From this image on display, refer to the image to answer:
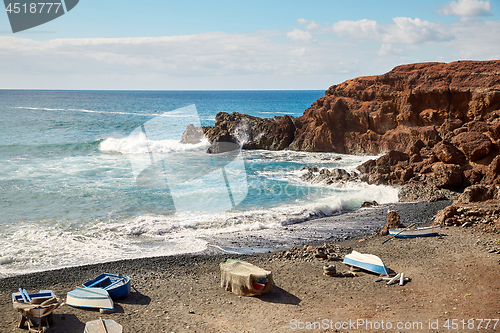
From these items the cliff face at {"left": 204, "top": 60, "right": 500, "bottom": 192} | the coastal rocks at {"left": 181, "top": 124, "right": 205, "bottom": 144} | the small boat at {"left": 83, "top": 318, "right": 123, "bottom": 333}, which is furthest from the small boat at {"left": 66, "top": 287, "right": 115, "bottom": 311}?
the coastal rocks at {"left": 181, "top": 124, "right": 205, "bottom": 144}

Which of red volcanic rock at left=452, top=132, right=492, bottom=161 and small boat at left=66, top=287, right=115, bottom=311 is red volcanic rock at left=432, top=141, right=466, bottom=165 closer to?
red volcanic rock at left=452, top=132, right=492, bottom=161

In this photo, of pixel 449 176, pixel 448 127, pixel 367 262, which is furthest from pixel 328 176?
pixel 367 262

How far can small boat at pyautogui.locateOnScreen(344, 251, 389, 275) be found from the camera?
9156mm

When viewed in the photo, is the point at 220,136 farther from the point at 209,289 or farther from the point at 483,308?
the point at 483,308

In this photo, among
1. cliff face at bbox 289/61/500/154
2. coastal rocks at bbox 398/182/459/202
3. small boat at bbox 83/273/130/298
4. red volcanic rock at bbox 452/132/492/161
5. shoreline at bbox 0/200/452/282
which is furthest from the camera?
cliff face at bbox 289/61/500/154

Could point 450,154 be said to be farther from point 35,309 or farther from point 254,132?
point 254,132

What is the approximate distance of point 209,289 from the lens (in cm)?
895

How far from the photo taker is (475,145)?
17875mm

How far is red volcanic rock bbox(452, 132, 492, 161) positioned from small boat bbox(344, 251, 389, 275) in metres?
11.7

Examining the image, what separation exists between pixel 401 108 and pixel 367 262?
1903 cm

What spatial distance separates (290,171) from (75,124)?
37.0 m

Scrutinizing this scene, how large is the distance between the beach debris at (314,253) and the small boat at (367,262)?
0.75 metres

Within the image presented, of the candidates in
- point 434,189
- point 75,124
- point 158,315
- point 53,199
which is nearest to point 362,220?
point 434,189

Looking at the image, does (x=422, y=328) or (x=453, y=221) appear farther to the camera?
(x=453, y=221)
